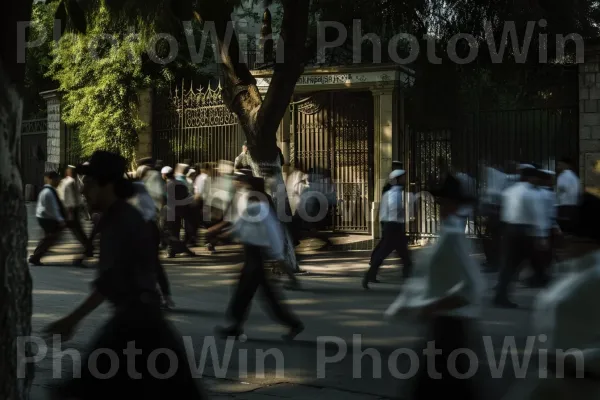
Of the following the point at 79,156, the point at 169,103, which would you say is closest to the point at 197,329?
the point at 169,103

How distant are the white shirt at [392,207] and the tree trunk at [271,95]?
7.08 feet

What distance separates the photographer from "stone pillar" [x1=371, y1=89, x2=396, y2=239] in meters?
17.7

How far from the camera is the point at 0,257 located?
373 cm

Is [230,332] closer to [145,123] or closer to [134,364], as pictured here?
[134,364]

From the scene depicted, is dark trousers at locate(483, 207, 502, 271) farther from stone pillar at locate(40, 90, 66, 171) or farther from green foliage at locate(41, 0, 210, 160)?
stone pillar at locate(40, 90, 66, 171)

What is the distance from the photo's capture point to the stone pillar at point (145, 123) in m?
21.6

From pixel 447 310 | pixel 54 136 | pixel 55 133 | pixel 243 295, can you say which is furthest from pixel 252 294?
pixel 54 136

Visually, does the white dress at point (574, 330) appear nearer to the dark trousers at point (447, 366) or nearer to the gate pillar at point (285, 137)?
the dark trousers at point (447, 366)

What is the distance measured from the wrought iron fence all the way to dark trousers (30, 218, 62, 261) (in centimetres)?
656

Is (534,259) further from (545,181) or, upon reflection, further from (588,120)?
(588,120)

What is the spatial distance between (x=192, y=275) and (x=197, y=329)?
15.4ft

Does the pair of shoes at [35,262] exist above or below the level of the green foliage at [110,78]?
below

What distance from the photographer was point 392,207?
37.9 ft

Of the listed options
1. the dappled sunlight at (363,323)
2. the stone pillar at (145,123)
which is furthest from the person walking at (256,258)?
the stone pillar at (145,123)
